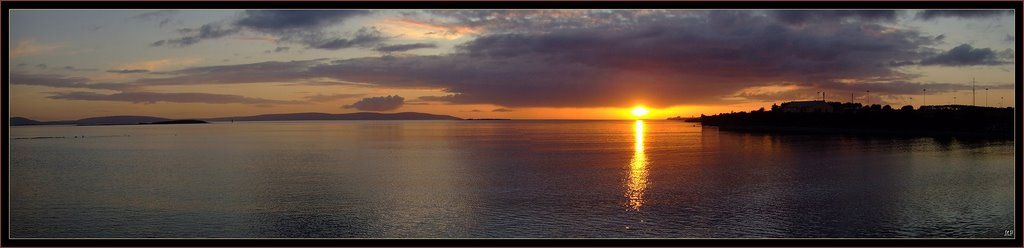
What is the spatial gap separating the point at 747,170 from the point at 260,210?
1196 inches

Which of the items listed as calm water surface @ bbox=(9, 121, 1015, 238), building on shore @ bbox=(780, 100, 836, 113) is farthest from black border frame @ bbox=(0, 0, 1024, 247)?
building on shore @ bbox=(780, 100, 836, 113)

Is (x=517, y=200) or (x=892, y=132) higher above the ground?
(x=892, y=132)

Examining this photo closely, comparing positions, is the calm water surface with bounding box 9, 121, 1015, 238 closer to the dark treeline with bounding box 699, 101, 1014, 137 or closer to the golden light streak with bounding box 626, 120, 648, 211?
the golden light streak with bounding box 626, 120, 648, 211

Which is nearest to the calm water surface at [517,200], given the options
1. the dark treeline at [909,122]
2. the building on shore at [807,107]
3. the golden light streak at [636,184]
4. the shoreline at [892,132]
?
the golden light streak at [636,184]

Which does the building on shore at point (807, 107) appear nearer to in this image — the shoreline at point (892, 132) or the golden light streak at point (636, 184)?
the shoreline at point (892, 132)

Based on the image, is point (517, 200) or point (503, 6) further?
point (517, 200)

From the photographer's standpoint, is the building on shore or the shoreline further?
the building on shore

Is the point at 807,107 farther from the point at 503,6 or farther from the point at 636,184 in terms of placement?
the point at 503,6

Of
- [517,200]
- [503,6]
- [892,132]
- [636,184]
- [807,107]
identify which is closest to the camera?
[503,6]

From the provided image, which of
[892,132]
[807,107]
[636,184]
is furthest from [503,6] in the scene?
[807,107]

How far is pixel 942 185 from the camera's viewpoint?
34.3m

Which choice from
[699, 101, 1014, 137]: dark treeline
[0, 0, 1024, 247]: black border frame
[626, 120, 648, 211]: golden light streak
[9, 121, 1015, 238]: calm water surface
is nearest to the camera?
[0, 0, 1024, 247]: black border frame

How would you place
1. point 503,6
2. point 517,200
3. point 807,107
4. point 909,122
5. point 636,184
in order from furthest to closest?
point 807,107 → point 909,122 → point 636,184 → point 517,200 → point 503,6

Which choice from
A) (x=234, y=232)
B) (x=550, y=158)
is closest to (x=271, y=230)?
(x=234, y=232)
